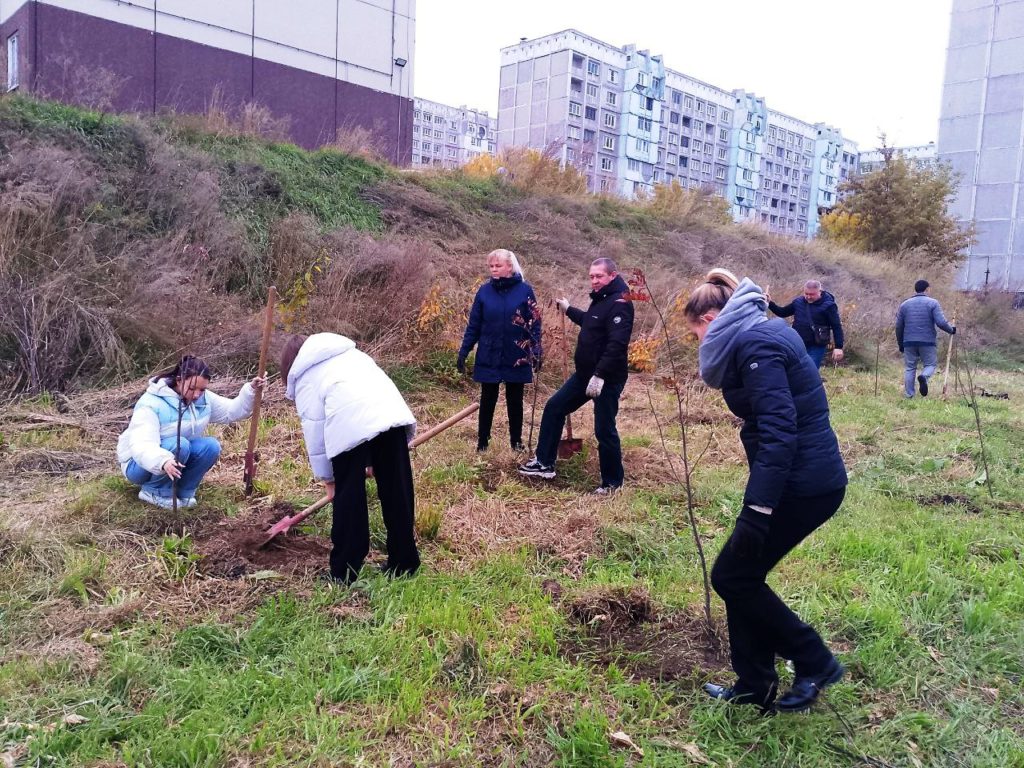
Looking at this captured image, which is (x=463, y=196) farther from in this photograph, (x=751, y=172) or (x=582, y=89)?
(x=751, y=172)

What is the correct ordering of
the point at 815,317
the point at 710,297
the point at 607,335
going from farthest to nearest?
the point at 815,317, the point at 607,335, the point at 710,297

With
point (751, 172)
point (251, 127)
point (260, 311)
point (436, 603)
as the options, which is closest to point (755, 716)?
point (436, 603)

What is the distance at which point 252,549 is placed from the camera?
13.3 ft

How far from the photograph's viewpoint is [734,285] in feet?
9.48

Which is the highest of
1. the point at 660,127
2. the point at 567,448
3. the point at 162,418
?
the point at 660,127

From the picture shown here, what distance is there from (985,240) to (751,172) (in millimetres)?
31890

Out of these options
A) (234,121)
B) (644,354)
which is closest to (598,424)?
(644,354)

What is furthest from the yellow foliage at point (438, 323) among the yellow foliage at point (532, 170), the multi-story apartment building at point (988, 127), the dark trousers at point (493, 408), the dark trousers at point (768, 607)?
the multi-story apartment building at point (988, 127)

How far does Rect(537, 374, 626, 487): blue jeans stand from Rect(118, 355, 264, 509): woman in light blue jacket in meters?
2.23

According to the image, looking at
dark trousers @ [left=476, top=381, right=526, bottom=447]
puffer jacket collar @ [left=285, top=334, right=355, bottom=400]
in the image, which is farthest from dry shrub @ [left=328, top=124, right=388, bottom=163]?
puffer jacket collar @ [left=285, top=334, right=355, bottom=400]

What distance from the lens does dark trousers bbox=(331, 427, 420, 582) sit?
3.64m

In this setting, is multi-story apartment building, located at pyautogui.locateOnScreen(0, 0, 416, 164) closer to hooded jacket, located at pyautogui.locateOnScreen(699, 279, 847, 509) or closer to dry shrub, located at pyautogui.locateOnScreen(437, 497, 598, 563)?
dry shrub, located at pyautogui.locateOnScreen(437, 497, 598, 563)

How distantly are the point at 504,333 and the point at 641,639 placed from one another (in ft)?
10.5

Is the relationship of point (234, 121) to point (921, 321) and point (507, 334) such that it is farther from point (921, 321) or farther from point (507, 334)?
point (921, 321)
